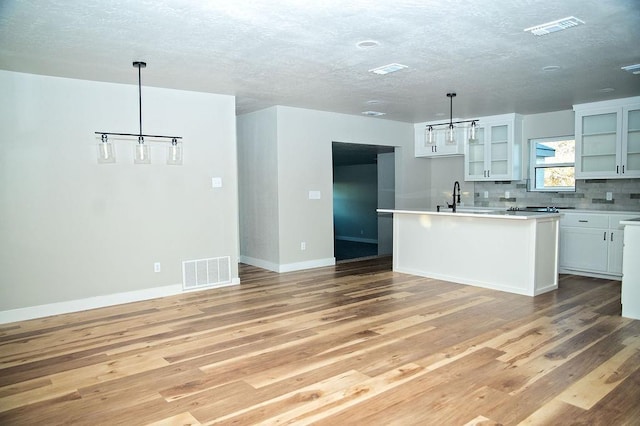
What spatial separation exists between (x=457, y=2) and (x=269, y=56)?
1.76 m

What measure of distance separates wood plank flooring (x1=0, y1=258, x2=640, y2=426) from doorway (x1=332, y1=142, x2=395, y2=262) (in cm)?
424

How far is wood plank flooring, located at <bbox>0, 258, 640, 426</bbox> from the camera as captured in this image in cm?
261

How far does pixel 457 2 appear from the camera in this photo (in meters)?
2.93

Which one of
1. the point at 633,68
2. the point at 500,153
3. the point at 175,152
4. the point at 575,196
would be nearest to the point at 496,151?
the point at 500,153

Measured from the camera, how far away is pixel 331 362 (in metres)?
3.30

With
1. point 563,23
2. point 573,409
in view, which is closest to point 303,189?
point 563,23

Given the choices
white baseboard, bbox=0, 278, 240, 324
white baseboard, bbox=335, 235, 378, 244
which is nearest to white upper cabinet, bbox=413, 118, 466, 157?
white baseboard, bbox=335, 235, 378, 244

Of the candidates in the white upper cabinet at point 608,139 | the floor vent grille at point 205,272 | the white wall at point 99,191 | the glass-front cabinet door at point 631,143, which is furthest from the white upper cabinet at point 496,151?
the floor vent grille at point 205,272

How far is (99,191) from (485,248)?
452 centimetres

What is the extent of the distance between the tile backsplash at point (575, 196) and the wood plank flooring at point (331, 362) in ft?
6.48

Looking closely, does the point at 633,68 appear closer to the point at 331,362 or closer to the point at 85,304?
the point at 331,362

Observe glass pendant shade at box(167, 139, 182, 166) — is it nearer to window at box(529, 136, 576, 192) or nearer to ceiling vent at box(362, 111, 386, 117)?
ceiling vent at box(362, 111, 386, 117)

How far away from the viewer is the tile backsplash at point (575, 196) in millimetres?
6488

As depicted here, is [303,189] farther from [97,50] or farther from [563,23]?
[563,23]
